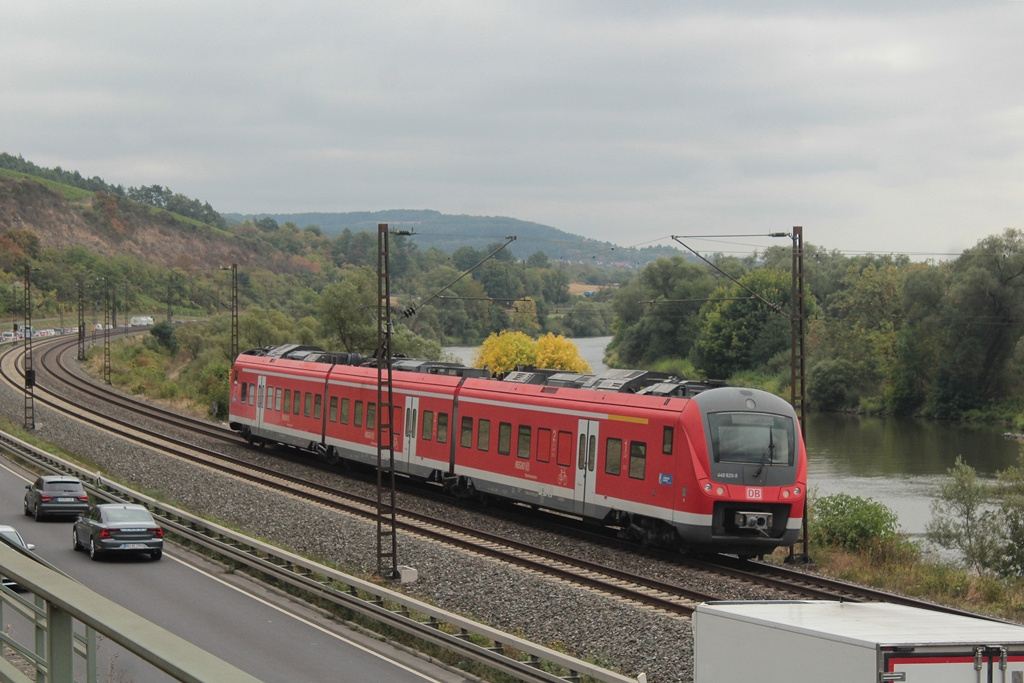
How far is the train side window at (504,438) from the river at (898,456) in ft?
31.6

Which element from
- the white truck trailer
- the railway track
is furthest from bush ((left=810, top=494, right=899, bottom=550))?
the white truck trailer

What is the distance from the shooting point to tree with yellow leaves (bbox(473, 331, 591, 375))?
82.6m

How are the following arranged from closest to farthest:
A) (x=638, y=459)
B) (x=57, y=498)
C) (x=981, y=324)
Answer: (x=638, y=459), (x=57, y=498), (x=981, y=324)

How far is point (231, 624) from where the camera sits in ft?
58.5

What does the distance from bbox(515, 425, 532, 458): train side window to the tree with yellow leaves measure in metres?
53.6

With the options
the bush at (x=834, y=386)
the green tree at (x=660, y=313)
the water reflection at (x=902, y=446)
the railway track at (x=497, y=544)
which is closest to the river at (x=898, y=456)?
the water reflection at (x=902, y=446)

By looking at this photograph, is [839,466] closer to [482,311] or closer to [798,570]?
[798,570]

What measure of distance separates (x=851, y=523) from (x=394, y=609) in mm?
13844

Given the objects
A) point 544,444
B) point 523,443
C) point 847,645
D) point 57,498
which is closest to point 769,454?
point 544,444

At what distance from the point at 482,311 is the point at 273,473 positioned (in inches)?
2746

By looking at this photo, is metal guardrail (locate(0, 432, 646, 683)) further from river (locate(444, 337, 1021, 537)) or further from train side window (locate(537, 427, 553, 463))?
river (locate(444, 337, 1021, 537))

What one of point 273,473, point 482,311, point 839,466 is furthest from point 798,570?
point 482,311

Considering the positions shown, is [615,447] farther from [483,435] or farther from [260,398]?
[260,398]

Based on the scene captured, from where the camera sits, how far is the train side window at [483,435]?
28.3m
